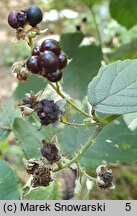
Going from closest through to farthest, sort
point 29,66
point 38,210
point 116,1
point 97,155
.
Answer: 1. point 29,66
2. point 38,210
3. point 97,155
4. point 116,1

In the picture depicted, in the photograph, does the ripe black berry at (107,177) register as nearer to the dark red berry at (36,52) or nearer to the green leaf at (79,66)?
the dark red berry at (36,52)

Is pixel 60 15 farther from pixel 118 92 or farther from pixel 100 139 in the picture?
pixel 118 92

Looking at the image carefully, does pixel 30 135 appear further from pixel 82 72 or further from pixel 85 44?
pixel 85 44

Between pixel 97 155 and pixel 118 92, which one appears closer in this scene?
pixel 118 92

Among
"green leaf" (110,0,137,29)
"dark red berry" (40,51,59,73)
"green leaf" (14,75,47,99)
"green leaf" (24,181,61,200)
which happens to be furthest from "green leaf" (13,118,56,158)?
"green leaf" (110,0,137,29)

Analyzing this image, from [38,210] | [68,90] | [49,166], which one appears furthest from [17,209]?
[68,90]

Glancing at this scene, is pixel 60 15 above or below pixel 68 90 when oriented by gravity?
below

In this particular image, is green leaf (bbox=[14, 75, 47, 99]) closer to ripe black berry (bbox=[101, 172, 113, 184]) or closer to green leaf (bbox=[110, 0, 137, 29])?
green leaf (bbox=[110, 0, 137, 29])

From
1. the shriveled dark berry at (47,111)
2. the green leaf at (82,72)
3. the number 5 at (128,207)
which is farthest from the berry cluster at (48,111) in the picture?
the green leaf at (82,72)
